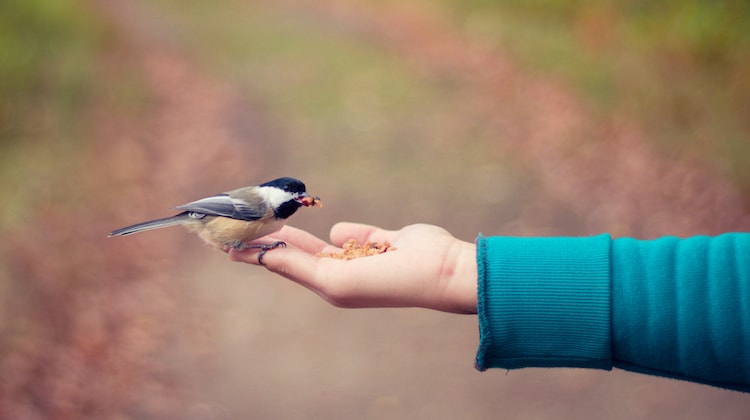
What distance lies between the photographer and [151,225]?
1428 millimetres

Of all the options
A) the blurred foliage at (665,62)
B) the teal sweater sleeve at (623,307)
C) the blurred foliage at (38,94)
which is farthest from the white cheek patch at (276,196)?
the blurred foliage at (665,62)

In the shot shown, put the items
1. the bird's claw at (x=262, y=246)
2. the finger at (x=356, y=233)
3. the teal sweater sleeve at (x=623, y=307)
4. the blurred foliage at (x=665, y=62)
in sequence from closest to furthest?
1. the teal sweater sleeve at (x=623, y=307)
2. the bird's claw at (x=262, y=246)
3. the finger at (x=356, y=233)
4. the blurred foliage at (x=665, y=62)

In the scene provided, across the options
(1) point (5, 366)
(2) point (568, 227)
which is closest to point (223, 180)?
(1) point (5, 366)

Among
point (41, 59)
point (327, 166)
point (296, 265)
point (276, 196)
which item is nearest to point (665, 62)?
point (327, 166)

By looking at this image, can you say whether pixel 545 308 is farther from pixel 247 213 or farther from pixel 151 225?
pixel 151 225

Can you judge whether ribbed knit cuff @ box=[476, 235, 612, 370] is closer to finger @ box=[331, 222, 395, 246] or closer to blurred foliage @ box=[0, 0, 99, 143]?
finger @ box=[331, 222, 395, 246]

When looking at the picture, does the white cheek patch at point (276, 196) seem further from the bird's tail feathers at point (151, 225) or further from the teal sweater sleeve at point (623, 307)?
the teal sweater sleeve at point (623, 307)

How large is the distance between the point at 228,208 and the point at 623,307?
2.79 feet

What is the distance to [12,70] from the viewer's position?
7.77 ft

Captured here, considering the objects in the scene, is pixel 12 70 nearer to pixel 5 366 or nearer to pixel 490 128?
pixel 5 366

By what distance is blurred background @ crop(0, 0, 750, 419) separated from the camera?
7.68ft

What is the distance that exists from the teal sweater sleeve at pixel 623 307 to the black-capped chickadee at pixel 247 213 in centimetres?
50

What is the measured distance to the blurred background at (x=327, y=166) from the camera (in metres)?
2.34

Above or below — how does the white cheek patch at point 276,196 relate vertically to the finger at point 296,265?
above
